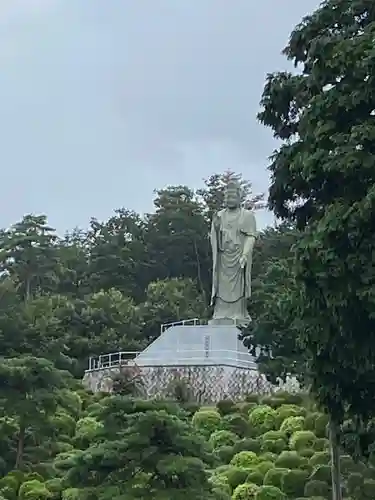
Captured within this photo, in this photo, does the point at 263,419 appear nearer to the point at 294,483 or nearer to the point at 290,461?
the point at 290,461

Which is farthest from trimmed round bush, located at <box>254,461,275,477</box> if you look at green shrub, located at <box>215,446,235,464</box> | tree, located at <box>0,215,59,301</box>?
tree, located at <box>0,215,59,301</box>

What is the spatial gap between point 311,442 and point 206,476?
6.33 m

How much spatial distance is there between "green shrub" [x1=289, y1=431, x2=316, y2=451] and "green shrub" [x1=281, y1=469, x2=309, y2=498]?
5.56 ft

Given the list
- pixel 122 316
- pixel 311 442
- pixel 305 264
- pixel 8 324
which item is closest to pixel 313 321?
pixel 305 264

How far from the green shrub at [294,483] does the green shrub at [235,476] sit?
0.95 m

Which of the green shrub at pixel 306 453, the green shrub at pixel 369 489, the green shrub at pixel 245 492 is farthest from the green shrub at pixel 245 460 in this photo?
the green shrub at pixel 369 489

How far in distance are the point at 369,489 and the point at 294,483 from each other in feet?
6.00

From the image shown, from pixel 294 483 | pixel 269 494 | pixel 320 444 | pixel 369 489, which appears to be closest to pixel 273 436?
pixel 320 444

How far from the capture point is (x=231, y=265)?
2530 cm

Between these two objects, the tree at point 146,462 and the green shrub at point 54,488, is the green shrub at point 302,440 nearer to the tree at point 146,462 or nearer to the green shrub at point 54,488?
the green shrub at point 54,488

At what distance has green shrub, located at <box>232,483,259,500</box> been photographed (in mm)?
15055

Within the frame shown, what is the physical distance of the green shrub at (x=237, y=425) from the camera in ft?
61.9

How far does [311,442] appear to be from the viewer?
1680 centimetres

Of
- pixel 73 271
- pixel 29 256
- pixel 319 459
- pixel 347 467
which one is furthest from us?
pixel 73 271
